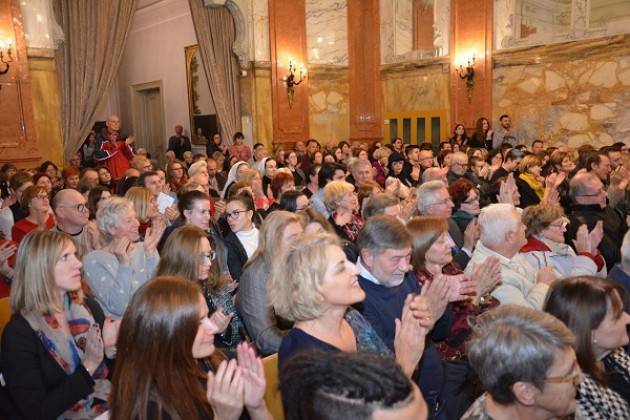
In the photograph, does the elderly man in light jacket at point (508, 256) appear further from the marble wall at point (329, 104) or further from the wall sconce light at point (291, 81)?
the marble wall at point (329, 104)

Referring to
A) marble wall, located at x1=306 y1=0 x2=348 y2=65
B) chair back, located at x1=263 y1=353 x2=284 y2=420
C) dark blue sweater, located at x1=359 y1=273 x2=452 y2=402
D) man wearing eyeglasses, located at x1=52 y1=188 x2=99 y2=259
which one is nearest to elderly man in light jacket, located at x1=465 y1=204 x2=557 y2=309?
dark blue sweater, located at x1=359 y1=273 x2=452 y2=402

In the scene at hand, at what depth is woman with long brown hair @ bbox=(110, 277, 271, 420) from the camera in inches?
A: 65.1

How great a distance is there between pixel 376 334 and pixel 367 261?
452 mm

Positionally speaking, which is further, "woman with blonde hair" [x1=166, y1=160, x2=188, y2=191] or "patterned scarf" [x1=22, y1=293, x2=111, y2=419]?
"woman with blonde hair" [x1=166, y1=160, x2=188, y2=191]

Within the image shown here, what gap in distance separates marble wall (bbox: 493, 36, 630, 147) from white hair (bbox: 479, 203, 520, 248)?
26.9 ft

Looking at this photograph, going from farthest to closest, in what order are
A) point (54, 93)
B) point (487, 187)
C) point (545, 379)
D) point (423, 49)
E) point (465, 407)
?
point (423, 49) < point (54, 93) < point (487, 187) < point (465, 407) < point (545, 379)

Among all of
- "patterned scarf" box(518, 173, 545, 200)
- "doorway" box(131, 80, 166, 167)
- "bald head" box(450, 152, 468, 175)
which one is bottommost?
"patterned scarf" box(518, 173, 545, 200)

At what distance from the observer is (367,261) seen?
274 centimetres

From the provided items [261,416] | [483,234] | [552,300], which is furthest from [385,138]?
[261,416]

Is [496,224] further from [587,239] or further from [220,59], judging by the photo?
[220,59]

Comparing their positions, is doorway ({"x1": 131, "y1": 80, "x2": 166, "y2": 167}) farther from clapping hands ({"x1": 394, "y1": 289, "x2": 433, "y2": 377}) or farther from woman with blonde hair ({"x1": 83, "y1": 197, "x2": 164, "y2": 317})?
clapping hands ({"x1": 394, "y1": 289, "x2": 433, "y2": 377})

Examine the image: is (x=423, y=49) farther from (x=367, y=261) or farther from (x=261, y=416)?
(x=261, y=416)

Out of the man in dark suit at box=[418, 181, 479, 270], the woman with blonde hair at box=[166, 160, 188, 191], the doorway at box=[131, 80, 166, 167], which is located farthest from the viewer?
the doorway at box=[131, 80, 166, 167]

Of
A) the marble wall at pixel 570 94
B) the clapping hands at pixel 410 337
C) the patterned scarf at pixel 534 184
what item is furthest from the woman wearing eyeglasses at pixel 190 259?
the marble wall at pixel 570 94
